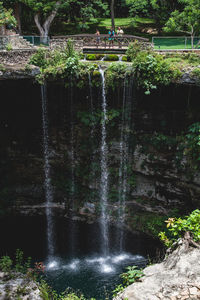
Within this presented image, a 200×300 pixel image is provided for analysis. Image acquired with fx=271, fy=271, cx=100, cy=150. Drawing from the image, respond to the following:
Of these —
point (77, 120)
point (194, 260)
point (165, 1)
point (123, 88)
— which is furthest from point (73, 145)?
point (165, 1)

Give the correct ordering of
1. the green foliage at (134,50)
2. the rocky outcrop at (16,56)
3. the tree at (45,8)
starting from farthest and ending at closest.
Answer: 1. the tree at (45,8)
2. the green foliage at (134,50)
3. the rocky outcrop at (16,56)

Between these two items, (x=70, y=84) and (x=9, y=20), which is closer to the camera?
(x=70, y=84)

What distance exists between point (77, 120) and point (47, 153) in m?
2.69

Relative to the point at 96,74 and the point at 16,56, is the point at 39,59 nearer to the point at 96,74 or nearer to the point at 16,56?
the point at 16,56

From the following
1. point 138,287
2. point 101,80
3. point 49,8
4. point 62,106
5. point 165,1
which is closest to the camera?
point 138,287

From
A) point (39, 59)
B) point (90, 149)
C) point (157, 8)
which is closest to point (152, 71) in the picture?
point (90, 149)

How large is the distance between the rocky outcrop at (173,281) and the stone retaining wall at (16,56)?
1184cm

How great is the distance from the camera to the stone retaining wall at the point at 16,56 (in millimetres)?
14039

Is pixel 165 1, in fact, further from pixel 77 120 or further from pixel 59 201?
pixel 59 201

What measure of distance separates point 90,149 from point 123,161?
1.97 m

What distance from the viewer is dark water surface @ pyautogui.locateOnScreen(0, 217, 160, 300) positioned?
1237 cm

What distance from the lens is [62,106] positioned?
14.7m

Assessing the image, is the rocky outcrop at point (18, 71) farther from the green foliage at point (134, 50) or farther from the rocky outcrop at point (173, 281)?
the rocky outcrop at point (173, 281)

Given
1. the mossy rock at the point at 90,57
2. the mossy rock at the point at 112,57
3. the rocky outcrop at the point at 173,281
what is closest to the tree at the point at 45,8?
the mossy rock at the point at 90,57
